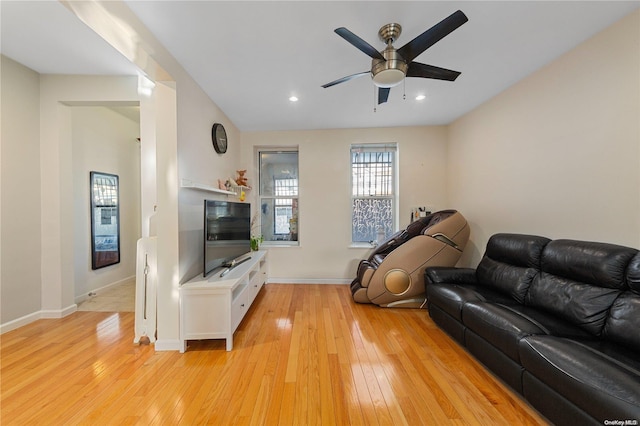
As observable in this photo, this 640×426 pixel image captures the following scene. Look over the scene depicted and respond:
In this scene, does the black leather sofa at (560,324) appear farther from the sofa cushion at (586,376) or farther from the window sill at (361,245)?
the window sill at (361,245)

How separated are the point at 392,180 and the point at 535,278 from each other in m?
2.51

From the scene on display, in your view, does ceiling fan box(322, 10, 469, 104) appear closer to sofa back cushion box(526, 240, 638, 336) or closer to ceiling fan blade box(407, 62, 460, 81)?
ceiling fan blade box(407, 62, 460, 81)

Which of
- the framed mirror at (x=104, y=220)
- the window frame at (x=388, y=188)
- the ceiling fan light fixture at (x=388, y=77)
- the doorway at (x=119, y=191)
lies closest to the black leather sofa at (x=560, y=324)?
the window frame at (x=388, y=188)

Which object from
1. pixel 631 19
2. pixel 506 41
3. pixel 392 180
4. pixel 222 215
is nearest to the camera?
pixel 631 19

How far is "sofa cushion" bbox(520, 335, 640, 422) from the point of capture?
103 centimetres

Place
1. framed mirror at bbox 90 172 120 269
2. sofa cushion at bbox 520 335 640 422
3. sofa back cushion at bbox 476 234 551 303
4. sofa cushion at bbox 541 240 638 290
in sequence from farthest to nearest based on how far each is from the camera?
framed mirror at bbox 90 172 120 269 < sofa back cushion at bbox 476 234 551 303 < sofa cushion at bbox 541 240 638 290 < sofa cushion at bbox 520 335 640 422

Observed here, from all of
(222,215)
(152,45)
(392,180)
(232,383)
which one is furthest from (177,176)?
(392,180)

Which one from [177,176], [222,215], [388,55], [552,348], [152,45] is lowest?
[552,348]

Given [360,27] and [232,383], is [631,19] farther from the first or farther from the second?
[232,383]

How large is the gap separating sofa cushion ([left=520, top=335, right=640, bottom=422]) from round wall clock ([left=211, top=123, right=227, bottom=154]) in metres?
3.57

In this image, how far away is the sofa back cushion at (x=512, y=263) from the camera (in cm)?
212

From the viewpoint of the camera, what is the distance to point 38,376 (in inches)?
71.1

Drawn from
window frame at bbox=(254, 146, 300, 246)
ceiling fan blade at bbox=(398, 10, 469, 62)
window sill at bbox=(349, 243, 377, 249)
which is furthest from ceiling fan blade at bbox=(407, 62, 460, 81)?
window sill at bbox=(349, 243, 377, 249)

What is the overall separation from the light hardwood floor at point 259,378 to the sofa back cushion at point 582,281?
2.47 feet
